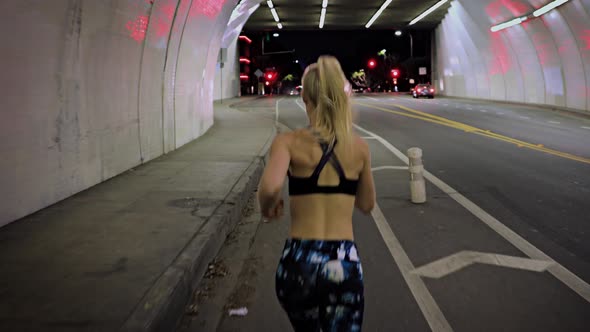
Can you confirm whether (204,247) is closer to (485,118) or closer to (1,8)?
(1,8)

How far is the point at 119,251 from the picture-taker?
17.7ft

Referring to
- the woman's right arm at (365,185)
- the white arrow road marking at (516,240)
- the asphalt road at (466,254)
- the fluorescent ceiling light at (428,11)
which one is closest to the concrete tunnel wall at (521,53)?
the fluorescent ceiling light at (428,11)

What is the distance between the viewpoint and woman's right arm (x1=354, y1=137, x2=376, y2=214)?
255 cm

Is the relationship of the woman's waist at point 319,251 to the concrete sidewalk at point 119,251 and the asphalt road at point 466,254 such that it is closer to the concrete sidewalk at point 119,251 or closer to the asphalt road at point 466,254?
the concrete sidewalk at point 119,251

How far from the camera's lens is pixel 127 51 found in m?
9.69

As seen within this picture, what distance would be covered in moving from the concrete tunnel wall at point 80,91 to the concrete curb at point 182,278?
2256 mm

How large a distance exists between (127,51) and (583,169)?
9020 mm

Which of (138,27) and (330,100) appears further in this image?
(138,27)

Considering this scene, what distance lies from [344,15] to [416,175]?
1568 inches

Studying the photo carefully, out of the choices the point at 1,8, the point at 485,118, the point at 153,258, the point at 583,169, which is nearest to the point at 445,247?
the point at 153,258

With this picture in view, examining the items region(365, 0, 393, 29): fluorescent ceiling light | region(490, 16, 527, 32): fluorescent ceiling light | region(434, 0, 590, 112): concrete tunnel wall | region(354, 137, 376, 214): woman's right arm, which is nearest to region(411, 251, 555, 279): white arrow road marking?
region(354, 137, 376, 214): woman's right arm

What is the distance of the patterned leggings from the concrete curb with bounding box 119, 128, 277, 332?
60.9 inches

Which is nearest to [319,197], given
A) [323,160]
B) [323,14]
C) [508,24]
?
[323,160]

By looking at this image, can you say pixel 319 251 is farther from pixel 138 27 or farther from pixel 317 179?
pixel 138 27
